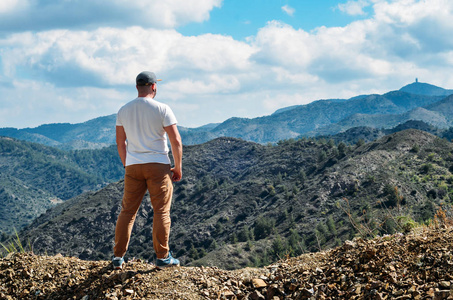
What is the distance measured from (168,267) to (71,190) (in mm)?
159910

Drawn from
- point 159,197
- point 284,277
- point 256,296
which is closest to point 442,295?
point 284,277

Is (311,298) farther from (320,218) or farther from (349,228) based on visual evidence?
(320,218)

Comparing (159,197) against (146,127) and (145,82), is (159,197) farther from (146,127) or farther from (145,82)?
(145,82)

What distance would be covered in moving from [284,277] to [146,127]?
2291 mm

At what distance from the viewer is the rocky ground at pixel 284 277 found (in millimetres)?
3414

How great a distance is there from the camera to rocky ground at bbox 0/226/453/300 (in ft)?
11.2

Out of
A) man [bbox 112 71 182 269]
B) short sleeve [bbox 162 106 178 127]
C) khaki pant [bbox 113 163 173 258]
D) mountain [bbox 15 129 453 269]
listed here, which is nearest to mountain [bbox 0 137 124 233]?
mountain [bbox 15 129 453 269]

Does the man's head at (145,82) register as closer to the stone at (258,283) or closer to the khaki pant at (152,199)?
the khaki pant at (152,199)

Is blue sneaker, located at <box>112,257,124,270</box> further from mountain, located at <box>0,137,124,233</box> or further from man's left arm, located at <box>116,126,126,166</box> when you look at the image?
mountain, located at <box>0,137,124,233</box>

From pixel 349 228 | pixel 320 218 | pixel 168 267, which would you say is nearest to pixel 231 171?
pixel 320 218

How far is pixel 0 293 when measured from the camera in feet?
14.3

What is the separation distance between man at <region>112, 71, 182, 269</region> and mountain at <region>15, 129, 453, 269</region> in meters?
18.8

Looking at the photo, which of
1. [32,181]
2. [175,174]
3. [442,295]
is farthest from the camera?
[32,181]

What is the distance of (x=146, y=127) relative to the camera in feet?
14.4
